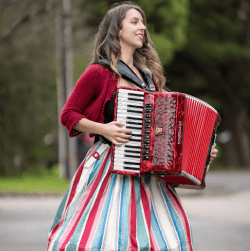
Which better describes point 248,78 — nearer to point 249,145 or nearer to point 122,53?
point 249,145

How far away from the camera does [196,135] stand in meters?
3.80

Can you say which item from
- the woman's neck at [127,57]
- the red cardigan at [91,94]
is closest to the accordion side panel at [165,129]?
the red cardigan at [91,94]

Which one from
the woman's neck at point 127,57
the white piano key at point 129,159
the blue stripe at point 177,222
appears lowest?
the blue stripe at point 177,222

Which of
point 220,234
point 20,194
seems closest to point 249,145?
point 20,194

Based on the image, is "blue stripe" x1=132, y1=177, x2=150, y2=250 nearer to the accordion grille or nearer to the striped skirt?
the striped skirt

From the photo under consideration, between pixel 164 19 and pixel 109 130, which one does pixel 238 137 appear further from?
pixel 109 130

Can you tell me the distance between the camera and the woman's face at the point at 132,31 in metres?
3.83

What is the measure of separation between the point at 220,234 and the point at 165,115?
179 inches

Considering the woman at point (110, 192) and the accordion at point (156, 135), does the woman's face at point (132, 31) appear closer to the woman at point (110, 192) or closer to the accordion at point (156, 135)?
the woman at point (110, 192)

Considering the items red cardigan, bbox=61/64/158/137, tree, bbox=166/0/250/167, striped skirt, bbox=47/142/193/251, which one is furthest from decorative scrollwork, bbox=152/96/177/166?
tree, bbox=166/0/250/167

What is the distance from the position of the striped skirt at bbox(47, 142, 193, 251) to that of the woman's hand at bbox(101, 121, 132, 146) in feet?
0.69

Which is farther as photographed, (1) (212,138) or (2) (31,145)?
(2) (31,145)

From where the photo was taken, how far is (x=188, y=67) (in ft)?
95.3

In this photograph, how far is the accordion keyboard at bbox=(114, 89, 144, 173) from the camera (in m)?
3.49
